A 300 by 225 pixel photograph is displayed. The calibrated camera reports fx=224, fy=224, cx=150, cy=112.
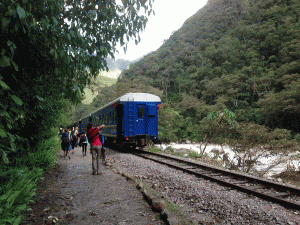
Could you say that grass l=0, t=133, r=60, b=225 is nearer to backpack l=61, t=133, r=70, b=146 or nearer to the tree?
the tree

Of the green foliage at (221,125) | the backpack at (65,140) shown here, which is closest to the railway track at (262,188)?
the green foliage at (221,125)

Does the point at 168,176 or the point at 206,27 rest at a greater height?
the point at 206,27

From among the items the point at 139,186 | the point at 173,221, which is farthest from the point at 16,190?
the point at 173,221

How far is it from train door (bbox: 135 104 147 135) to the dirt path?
21.4ft

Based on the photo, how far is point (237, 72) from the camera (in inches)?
1948

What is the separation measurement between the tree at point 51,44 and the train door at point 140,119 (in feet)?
31.5

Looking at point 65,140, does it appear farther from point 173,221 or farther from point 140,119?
point 173,221

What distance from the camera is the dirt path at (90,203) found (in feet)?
13.1

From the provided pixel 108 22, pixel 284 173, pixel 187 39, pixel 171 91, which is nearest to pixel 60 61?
pixel 108 22

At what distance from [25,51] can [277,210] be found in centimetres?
546

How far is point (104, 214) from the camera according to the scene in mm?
4180

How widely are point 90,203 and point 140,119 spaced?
905 centimetres

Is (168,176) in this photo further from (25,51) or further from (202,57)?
(202,57)

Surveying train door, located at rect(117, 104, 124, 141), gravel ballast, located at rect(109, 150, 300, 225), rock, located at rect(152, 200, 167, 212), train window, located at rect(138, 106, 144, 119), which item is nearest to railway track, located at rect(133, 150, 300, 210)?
gravel ballast, located at rect(109, 150, 300, 225)
